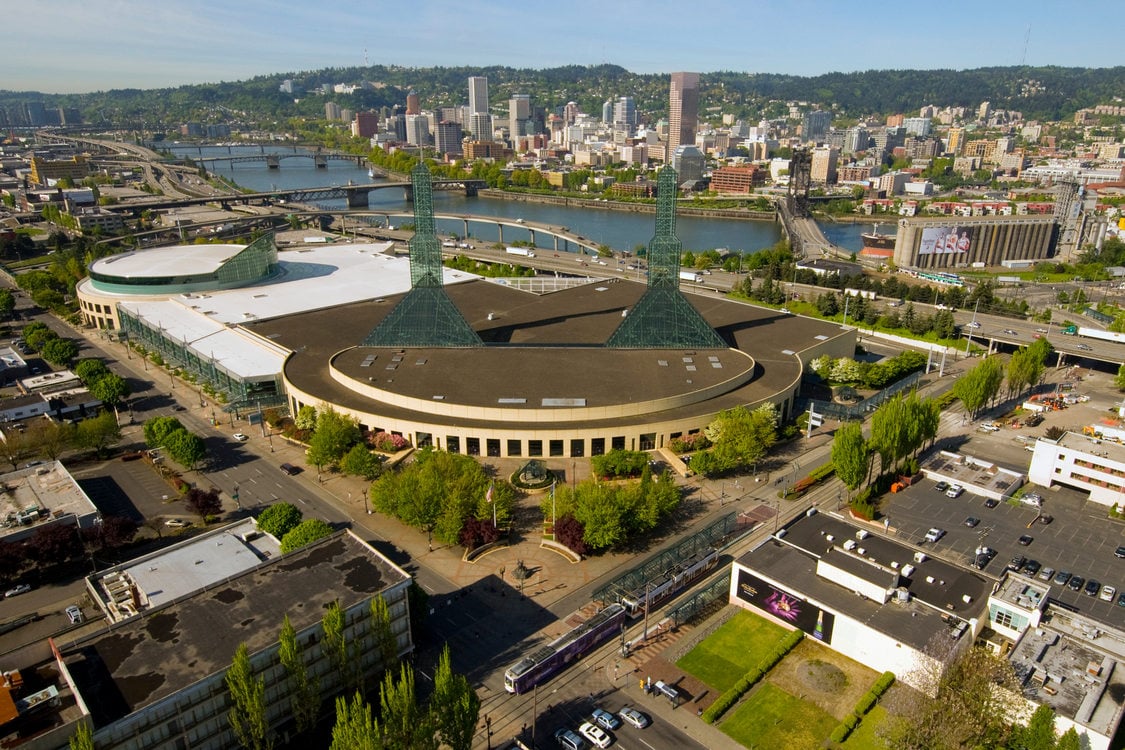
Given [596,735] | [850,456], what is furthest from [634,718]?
[850,456]

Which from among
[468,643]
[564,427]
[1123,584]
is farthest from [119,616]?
[1123,584]

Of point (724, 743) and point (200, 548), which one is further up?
point (200, 548)

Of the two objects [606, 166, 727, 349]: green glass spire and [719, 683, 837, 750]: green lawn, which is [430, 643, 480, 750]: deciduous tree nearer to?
[719, 683, 837, 750]: green lawn

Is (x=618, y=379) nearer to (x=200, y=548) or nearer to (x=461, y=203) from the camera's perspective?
Result: (x=200, y=548)

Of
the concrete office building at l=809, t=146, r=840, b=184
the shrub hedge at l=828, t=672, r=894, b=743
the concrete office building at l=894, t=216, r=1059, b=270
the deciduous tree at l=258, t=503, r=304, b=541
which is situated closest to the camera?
the shrub hedge at l=828, t=672, r=894, b=743

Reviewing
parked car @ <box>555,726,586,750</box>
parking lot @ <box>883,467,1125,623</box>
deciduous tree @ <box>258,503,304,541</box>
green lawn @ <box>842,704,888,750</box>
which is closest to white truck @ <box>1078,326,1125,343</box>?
parking lot @ <box>883,467,1125,623</box>
